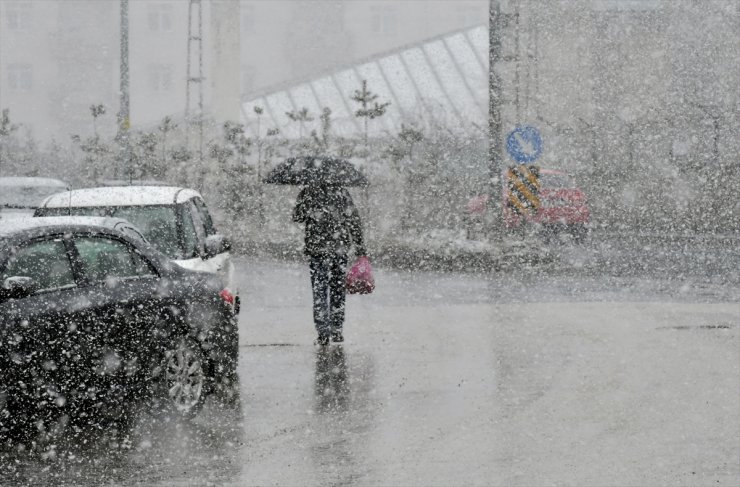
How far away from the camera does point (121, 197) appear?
33.6 feet

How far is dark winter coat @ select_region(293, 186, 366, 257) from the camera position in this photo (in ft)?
38.4

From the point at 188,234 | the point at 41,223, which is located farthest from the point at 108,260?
the point at 188,234

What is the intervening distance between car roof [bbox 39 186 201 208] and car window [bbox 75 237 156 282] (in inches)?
74.9

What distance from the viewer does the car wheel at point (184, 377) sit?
8.15m

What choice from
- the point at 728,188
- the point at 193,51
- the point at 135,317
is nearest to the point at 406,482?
the point at 135,317

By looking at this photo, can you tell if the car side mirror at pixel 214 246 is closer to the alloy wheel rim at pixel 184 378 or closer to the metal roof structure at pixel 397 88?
the alloy wheel rim at pixel 184 378

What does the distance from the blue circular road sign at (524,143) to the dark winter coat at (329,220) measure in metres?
9.55

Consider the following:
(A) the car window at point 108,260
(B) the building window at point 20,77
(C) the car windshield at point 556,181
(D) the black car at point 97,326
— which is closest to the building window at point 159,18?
(B) the building window at point 20,77

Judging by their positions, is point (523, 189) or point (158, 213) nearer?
point (158, 213)

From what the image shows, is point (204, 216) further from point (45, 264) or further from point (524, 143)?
point (524, 143)

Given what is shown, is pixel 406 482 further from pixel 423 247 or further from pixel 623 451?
pixel 423 247

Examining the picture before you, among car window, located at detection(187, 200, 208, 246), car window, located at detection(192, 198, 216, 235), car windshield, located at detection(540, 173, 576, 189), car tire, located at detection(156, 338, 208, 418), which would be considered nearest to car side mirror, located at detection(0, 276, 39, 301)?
car tire, located at detection(156, 338, 208, 418)

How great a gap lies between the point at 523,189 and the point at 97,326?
15.3 m

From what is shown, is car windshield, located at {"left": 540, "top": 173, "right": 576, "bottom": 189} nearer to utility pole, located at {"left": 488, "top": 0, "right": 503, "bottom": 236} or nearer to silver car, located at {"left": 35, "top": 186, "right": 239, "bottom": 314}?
utility pole, located at {"left": 488, "top": 0, "right": 503, "bottom": 236}
